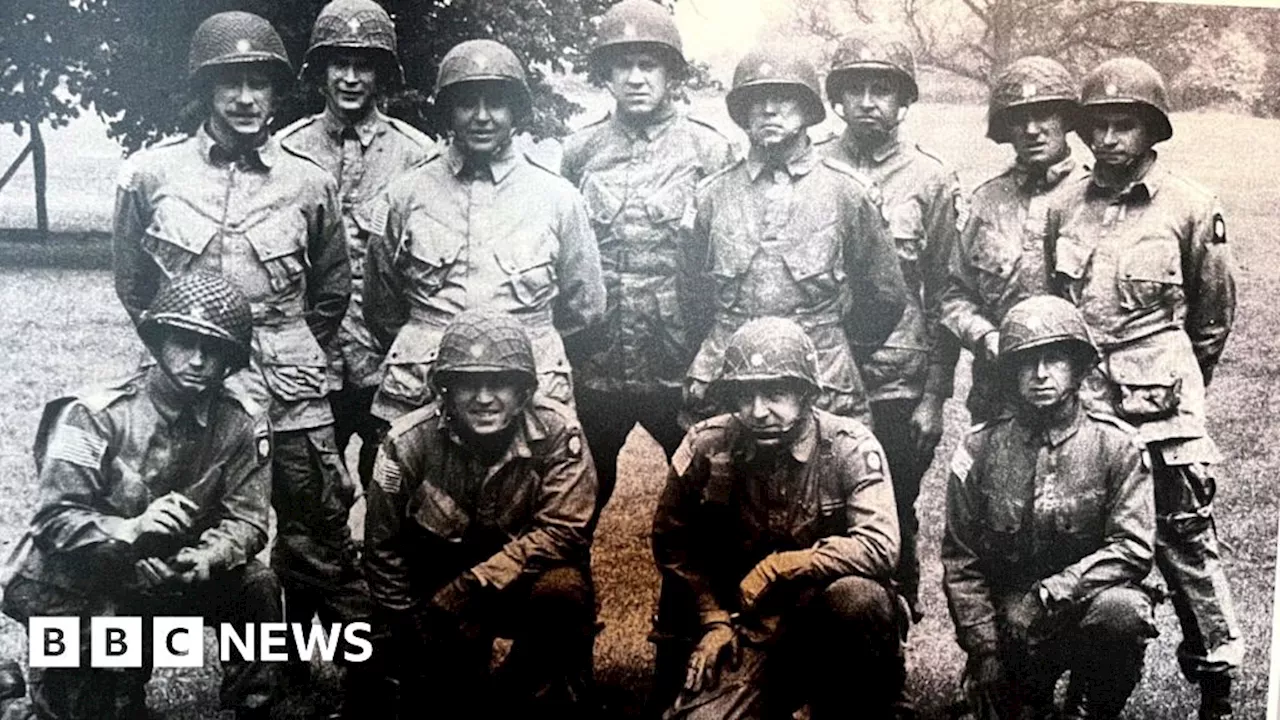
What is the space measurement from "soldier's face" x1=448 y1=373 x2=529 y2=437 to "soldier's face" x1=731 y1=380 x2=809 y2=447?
0.60m

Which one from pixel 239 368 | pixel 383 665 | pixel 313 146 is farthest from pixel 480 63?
pixel 383 665

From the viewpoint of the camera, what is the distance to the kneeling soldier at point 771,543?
14.0 ft

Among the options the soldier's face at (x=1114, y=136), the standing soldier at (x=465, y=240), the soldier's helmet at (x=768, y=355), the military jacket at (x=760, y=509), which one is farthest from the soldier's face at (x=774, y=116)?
the soldier's face at (x=1114, y=136)

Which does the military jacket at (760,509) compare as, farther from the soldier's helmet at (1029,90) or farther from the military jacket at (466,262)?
the soldier's helmet at (1029,90)

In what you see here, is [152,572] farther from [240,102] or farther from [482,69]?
[482,69]

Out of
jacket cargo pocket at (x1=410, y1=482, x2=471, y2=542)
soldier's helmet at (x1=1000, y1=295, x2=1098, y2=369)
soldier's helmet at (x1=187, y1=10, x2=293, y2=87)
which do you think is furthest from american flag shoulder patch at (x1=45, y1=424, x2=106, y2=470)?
soldier's helmet at (x1=1000, y1=295, x2=1098, y2=369)

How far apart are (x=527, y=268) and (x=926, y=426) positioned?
3.94ft

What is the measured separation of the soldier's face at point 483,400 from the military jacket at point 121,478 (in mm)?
540

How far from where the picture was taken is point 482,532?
416cm

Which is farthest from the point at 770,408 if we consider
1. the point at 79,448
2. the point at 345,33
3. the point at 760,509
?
the point at 79,448

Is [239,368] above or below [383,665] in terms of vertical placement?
above

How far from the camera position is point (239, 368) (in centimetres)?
407

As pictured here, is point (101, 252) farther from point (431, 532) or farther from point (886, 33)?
point (886, 33)

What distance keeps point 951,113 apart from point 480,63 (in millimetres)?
1317
